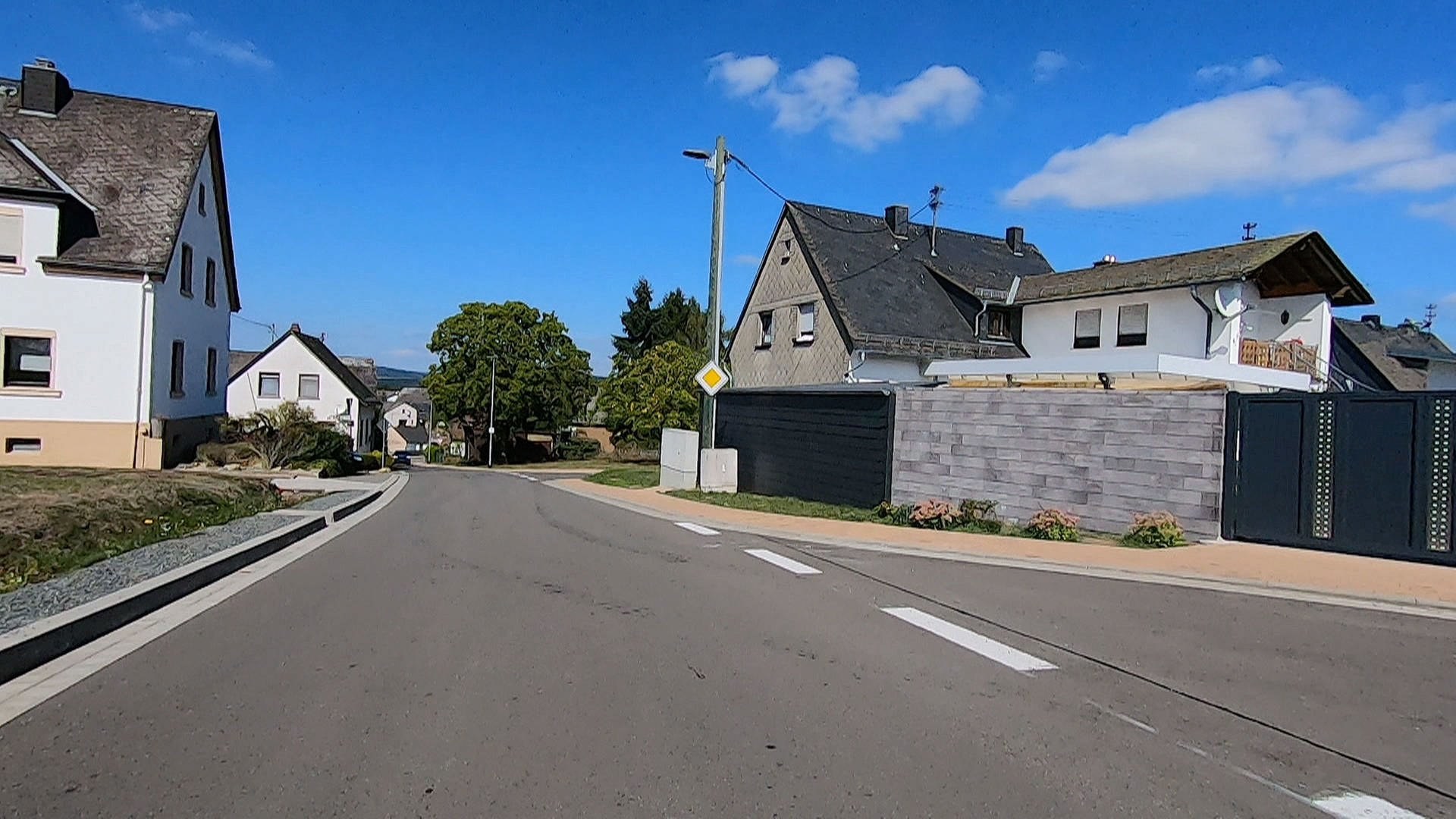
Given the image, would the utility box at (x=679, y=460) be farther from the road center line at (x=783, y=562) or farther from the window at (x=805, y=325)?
the road center line at (x=783, y=562)

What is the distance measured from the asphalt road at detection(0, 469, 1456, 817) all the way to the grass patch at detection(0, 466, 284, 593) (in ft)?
7.18

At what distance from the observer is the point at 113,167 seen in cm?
2489

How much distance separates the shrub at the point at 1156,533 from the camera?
38.7 ft

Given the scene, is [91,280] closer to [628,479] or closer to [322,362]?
[628,479]

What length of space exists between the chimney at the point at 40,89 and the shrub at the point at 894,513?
2483 cm

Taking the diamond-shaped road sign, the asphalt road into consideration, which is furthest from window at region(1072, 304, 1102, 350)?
the asphalt road

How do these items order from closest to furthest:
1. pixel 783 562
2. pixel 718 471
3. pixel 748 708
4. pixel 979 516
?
pixel 748 708, pixel 783 562, pixel 979 516, pixel 718 471

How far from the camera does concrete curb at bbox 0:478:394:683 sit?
18.5 ft

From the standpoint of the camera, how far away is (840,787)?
4.00m

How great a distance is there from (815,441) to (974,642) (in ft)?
39.1

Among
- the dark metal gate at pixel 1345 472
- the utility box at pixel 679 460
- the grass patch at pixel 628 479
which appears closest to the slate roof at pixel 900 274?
the utility box at pixel 679 460

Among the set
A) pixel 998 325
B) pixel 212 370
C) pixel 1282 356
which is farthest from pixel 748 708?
Result: pixel 212 370

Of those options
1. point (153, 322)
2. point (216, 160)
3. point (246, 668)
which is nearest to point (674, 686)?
point (246, 668)

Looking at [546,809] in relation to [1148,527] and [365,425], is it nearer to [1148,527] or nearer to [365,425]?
[1148,527]
